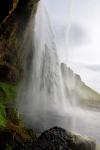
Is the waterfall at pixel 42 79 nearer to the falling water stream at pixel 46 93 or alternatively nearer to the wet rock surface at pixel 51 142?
the falling water stream at pixel 46 93

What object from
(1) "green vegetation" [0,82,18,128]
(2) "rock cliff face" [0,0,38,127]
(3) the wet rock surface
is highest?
(2) "rock cliff face" [0,0,38,127]

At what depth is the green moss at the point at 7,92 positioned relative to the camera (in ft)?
121

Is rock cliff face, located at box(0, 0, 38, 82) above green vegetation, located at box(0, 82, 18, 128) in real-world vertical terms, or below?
above

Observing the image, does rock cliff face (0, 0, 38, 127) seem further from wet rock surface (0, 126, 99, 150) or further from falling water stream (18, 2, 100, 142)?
wet rock surface (0, 126, 99, 150)

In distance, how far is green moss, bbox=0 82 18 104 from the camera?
36.9m

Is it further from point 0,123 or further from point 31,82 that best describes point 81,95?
point 0,123

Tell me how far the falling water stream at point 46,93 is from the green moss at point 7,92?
1.01m

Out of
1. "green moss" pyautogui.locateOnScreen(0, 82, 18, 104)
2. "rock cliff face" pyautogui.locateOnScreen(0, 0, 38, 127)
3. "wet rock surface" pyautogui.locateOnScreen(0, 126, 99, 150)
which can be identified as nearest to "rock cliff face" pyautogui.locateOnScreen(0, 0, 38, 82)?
"rock cliff face" pyautogui.locateOnScreen(0, 0, 38, 127)

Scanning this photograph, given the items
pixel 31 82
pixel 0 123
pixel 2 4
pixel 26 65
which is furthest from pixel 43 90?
pixel 2 4

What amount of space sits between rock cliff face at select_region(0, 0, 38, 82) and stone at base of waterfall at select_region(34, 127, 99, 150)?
18798mm

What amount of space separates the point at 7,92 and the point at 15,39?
24.0 ft

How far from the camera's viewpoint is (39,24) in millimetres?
46656

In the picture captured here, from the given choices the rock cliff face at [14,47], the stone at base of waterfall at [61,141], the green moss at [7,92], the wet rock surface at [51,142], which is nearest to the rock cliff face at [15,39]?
the rock cliff face at [14,47]

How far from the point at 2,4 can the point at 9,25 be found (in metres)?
16.4
